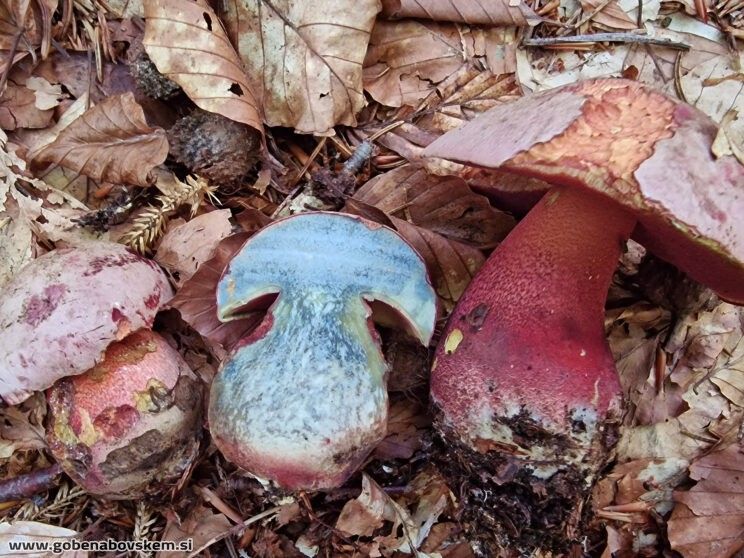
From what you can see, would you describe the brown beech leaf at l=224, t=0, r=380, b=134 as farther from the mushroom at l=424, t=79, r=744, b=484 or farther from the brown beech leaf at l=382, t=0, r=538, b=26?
the mushroom at l=424, t=79, r=744, b=484

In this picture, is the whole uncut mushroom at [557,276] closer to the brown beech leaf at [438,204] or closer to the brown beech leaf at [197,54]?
the brown beech leaf at [438,204]

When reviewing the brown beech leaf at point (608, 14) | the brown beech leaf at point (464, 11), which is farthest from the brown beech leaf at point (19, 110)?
the brown beech leaf at point (608, 14)

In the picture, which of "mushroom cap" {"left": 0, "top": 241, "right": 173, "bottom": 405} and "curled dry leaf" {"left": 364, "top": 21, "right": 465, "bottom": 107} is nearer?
"mushroom cap" {"left": 0, "top": 241, "right": 173, "bottom": 405}

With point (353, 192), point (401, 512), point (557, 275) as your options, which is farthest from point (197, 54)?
point (401, 512)

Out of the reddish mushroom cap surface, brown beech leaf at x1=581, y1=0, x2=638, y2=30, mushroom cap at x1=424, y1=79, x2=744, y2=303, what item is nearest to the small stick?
the reddish mushroom cap surface

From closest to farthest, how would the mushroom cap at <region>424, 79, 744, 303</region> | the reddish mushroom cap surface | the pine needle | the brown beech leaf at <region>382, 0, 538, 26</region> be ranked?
1. the mushroom cap at <region>424, 79, 744, 303</region>
2. the reddish mushroom cap surface
3. the pine needle
4. the brown beech leaf at <region>382, 0, 538, 26</region>
